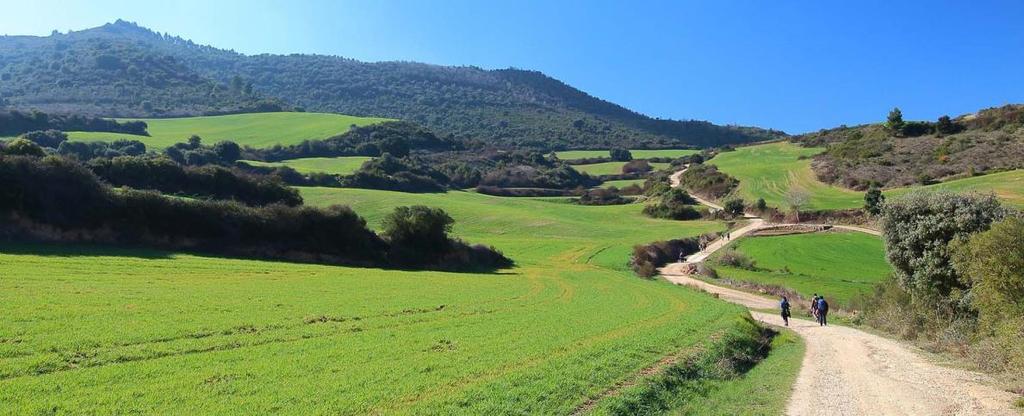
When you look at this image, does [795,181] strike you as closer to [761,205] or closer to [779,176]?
[779,176]

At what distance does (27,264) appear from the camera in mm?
25672

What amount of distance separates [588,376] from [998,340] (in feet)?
38.9

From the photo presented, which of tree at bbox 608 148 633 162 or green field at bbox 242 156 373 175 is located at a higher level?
tree at bbox 608 148 633 162

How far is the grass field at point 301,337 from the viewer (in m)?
11.6

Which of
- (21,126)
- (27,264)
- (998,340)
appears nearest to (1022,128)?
(998,340)

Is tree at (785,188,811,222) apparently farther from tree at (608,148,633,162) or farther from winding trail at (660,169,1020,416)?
tree at (608,148,633,162)

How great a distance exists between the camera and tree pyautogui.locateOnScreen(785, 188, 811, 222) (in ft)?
290

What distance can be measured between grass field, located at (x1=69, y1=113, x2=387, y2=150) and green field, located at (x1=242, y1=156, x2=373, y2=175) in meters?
16.4

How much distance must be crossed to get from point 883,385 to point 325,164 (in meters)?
113

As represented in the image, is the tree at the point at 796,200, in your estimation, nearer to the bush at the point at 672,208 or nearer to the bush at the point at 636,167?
the bush at the point at 672,208

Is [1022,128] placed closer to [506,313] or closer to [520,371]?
[506,313]

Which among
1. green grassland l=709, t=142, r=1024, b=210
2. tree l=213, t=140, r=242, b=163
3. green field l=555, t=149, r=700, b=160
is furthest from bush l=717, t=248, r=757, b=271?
green field l=555, t=149, r=700, b=160

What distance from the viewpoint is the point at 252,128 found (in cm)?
15100

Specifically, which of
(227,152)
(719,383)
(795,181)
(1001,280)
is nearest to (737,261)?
(1001,280)
